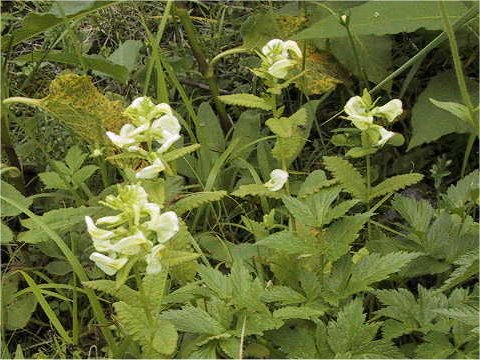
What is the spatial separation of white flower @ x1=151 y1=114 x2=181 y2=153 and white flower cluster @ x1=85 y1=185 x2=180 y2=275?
11 centimetres

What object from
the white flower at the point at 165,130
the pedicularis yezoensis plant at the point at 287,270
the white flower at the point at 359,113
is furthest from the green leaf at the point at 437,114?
the white flower at the point at 165,130

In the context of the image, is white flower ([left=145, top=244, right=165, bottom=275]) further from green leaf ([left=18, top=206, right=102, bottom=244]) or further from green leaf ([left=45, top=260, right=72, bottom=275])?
green leaf ([left=45, top=260, right=72, bottom=275])

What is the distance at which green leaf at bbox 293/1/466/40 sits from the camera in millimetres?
1449

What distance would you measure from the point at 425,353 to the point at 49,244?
0.71m

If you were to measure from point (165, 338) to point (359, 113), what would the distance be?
0.43 m

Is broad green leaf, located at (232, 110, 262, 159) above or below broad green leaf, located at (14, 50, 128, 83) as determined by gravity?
below

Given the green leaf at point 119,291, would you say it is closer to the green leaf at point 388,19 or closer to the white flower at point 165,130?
the white flower at point 165,130

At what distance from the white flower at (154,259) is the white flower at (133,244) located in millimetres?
11

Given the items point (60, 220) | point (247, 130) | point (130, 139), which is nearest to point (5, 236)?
point (60, 220)

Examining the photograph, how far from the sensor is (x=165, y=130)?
1.00 metres

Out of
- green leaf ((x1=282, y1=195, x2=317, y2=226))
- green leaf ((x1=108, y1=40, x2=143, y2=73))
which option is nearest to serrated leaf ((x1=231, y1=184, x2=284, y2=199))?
green leaf ((x1=282, y1=195, x2=317, y2=226))

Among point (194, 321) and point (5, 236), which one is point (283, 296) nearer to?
point (194, 321)

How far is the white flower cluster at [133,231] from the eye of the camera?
33.9 inches

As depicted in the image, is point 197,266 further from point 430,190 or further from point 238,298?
point 430,190
